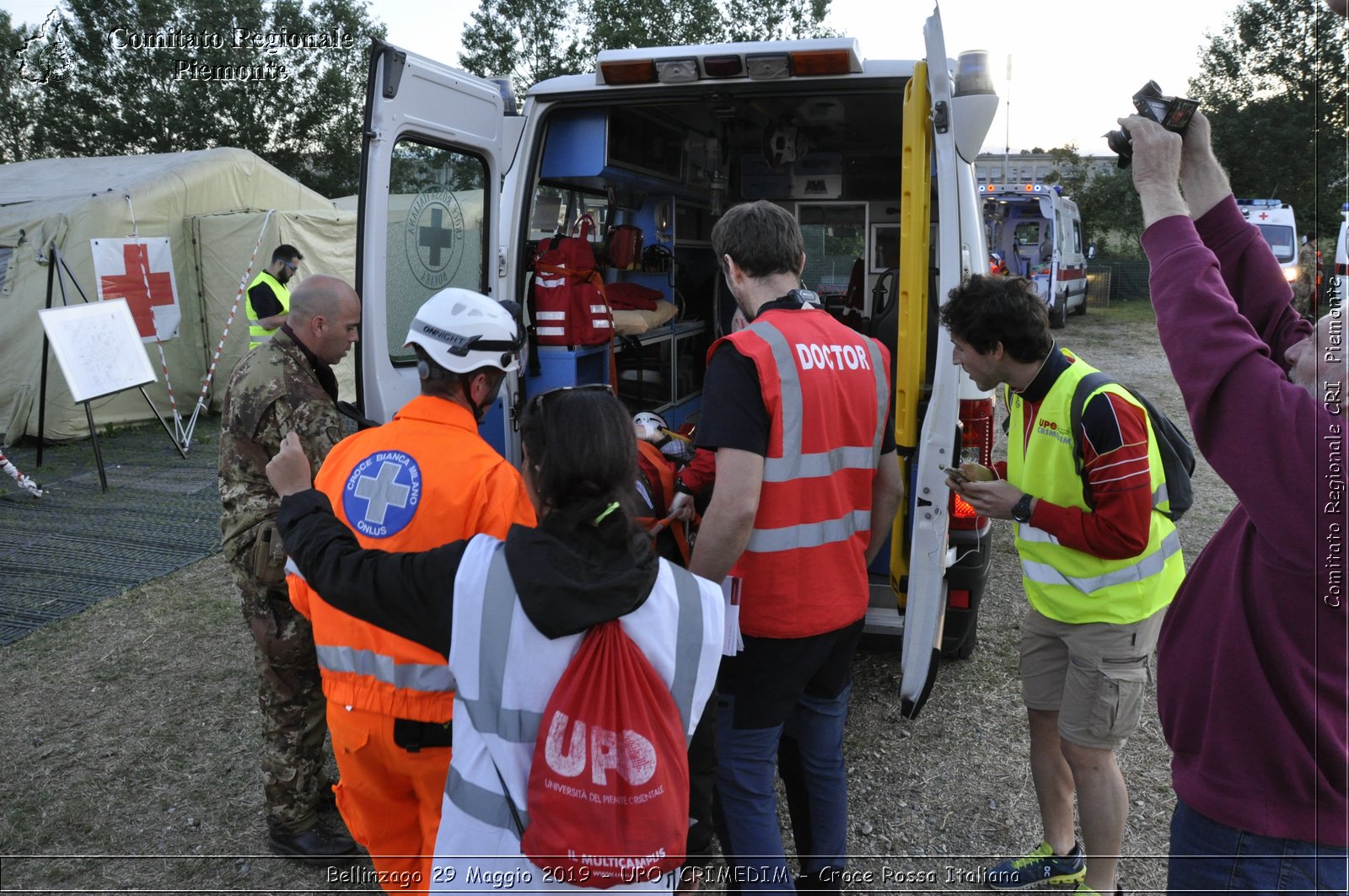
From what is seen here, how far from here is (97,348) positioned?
8.55 meters

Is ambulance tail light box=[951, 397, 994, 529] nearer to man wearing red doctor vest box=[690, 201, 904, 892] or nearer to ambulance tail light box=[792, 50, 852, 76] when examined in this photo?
man wearing red doctor vest box=[690, 201, 904, 892]

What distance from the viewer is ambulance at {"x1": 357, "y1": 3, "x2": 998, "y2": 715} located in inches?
116

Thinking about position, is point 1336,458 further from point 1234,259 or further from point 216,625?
point 216,625

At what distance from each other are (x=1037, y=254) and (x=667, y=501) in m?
19.7

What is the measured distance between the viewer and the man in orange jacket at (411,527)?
1.94 m

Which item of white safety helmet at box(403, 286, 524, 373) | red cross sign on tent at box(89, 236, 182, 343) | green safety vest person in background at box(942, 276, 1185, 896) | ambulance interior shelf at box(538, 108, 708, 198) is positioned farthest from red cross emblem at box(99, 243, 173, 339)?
green safety vest person in background at box(942, 276, 1185, 896)

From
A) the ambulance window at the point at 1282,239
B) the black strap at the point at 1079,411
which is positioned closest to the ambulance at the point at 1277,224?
the ambulance window at the point at 1282,239

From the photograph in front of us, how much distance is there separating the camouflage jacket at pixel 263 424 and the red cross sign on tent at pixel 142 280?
8122mm

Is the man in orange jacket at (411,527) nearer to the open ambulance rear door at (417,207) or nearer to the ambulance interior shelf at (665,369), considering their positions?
the open ambulance rear door at (417,207)

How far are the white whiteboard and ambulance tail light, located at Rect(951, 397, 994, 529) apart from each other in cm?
802

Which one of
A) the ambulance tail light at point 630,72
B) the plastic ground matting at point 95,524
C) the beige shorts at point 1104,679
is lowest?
the plastic ground matting at point 95,524

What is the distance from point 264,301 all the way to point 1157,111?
26.0ft

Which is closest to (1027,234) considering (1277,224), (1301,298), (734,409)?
(1277,224)

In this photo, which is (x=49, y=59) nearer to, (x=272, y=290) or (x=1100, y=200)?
(x=272, y=290)
